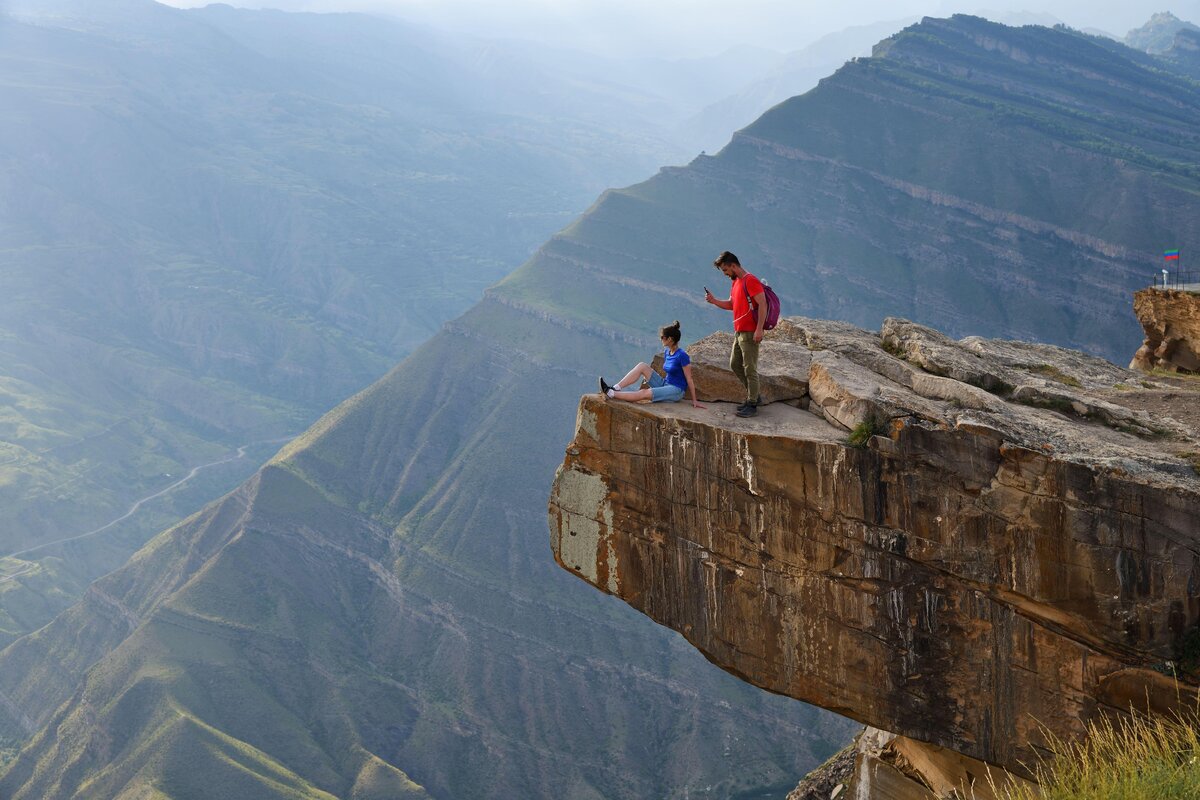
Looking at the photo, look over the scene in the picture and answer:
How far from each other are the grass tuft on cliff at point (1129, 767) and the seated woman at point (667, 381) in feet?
31.7

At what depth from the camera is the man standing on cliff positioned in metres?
22.0

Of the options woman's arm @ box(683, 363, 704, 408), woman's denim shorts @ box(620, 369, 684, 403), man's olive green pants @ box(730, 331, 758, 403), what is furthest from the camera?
woman's arm @ box(683, 363, 704, 408)

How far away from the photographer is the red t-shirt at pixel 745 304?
72.0ft

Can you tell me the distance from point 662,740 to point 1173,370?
94629mm

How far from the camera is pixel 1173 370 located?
3603 cm

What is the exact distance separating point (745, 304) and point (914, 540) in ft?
18.8

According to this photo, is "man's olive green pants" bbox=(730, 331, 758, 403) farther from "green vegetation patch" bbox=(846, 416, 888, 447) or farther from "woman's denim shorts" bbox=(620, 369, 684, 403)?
"green vegetation patch" bbox=(846, 416, 888, 447)

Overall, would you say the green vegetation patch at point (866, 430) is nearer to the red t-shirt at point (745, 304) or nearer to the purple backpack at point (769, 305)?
the purple backpack at point (769, 305)

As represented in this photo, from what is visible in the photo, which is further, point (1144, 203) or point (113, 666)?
point (1144, 203)

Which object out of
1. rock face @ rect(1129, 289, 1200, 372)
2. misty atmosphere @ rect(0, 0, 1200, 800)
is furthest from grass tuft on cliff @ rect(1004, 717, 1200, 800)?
rock face @ rect(1129, 289, 1200, 372)

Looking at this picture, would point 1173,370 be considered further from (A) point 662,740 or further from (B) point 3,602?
(B) point 3,602

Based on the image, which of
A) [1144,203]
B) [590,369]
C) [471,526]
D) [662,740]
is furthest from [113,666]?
[1144,203]

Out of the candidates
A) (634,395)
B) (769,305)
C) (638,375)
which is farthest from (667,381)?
(769,305)

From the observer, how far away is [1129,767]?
15.8 metres
